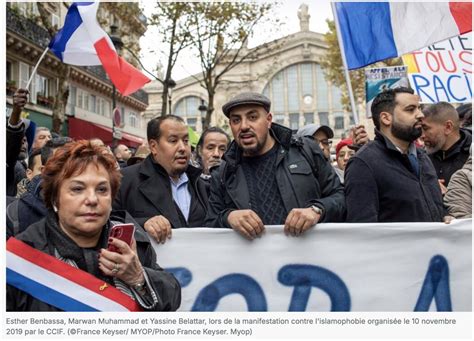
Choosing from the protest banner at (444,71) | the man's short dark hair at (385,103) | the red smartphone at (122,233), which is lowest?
the red smartphone at (122,233)

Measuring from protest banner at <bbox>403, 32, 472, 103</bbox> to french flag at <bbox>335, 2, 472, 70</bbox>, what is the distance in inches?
57.6

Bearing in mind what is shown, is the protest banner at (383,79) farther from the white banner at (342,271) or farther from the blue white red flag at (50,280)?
the blue white red flag at (50,280)

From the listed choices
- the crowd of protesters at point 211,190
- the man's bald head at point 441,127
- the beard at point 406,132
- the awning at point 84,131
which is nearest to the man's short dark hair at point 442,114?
the man's bald head at point 441,127

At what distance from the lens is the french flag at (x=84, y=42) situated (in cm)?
578

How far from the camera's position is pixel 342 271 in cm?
327

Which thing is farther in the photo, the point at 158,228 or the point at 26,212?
the point at 158,228

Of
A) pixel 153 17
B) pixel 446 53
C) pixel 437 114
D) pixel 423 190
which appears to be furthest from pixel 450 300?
pixel 153 17

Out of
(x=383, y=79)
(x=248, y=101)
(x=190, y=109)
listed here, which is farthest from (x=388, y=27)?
(x=190, y=109)

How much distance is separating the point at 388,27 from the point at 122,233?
3.48m

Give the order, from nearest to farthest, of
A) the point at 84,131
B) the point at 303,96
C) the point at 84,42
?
the point at 84,42 → the point at 84,131 → the point at 303,96

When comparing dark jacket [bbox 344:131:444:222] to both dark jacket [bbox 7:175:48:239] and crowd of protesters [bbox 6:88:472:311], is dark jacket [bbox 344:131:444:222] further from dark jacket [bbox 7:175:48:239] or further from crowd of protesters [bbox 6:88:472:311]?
dark jacket [bbox 7:175:48:239]

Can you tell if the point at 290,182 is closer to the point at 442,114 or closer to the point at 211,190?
the point at 211,190

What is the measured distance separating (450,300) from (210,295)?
1.35 metres

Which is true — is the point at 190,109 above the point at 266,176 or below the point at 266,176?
above
